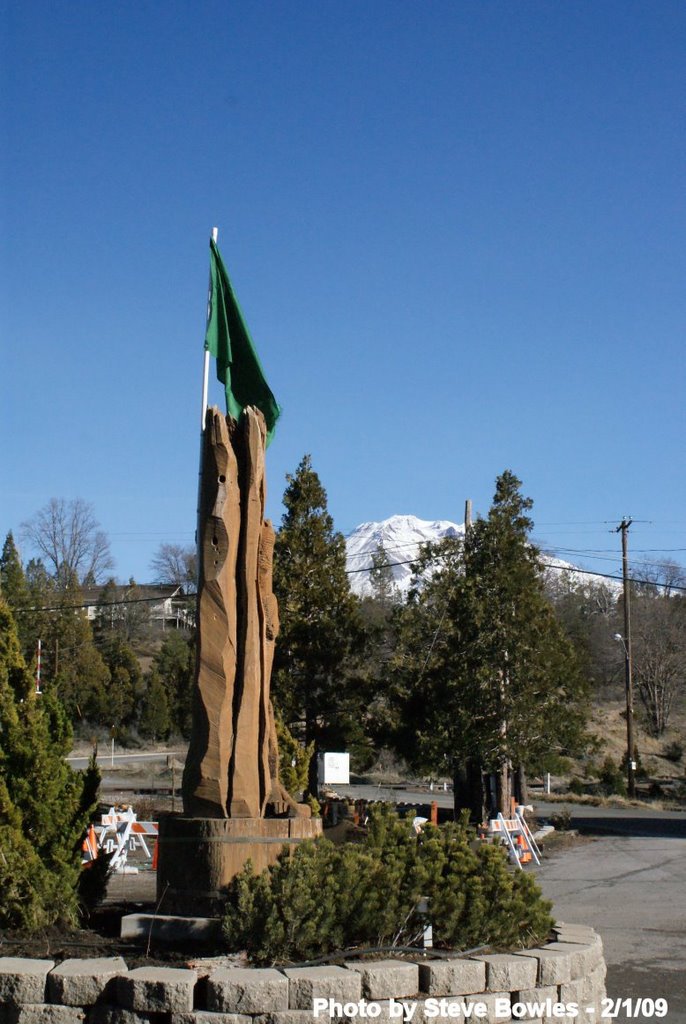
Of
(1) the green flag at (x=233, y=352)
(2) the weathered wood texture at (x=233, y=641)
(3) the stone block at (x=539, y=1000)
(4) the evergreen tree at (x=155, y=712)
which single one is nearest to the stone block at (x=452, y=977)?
(3) the stone block at (x=539, y=1000)

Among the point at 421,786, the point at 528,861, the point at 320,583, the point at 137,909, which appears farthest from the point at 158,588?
the point at 137,909

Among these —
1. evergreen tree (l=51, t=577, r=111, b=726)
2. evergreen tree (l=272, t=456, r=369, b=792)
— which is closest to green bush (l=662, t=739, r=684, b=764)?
evergreen tree (l=51, t=577, r=111, b=726)

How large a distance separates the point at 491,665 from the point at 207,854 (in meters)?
16.4

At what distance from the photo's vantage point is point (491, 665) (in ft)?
79.2

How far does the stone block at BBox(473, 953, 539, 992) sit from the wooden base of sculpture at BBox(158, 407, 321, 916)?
1.93 m

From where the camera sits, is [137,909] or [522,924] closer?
[522,924]

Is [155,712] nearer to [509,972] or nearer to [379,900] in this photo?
[379,900]

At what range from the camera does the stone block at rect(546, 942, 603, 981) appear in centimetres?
765

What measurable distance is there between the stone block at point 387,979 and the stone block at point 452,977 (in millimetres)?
67

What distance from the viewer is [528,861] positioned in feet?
65.0

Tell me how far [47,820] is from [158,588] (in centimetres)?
6921

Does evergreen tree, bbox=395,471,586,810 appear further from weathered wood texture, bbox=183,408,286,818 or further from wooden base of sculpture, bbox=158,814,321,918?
wooden base of sculpture, bbox=158,814,321,918

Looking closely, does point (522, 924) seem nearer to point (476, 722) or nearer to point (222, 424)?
point (222, 424)

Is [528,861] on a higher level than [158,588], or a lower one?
lower
